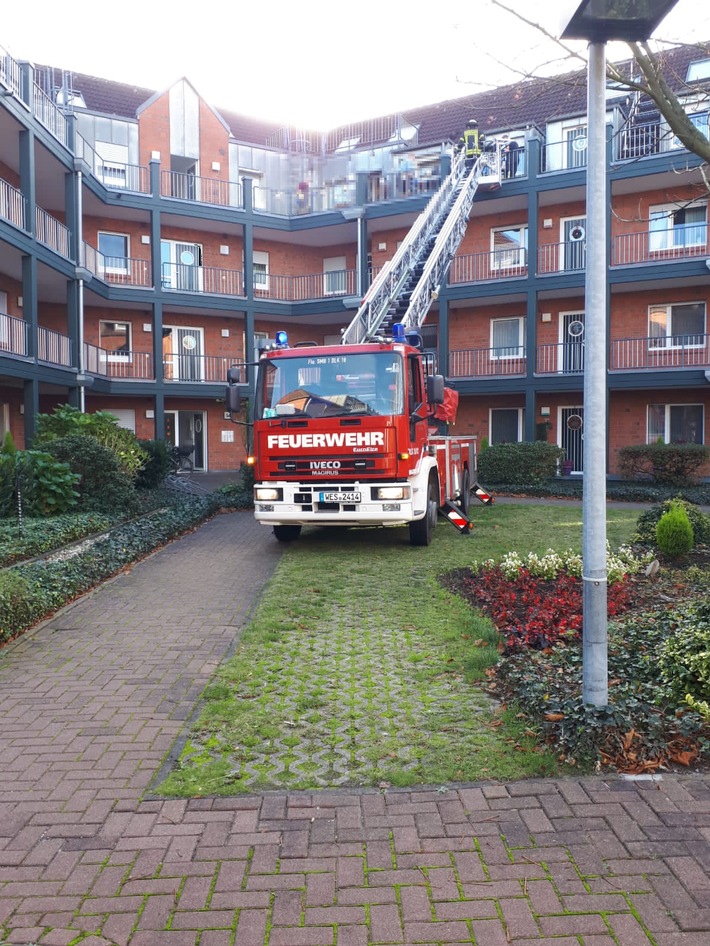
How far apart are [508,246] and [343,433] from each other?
18.7 m

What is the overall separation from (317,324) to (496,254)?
7.75 metres

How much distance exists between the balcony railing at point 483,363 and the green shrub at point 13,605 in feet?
67.0

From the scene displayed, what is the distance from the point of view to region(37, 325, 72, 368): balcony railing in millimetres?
20559

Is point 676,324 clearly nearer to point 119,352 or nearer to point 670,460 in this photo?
point 670,460

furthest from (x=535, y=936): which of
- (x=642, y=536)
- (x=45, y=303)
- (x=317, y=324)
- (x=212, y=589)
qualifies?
(x=317, y=324)

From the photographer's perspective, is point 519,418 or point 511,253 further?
point 519,418

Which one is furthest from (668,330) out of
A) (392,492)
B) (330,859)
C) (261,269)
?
(330,859)

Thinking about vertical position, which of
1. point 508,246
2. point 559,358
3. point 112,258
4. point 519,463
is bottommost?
point 519,463

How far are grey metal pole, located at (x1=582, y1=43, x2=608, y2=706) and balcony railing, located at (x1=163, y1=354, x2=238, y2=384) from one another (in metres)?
24.1

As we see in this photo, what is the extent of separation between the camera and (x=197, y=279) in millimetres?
27625

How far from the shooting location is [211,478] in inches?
1003

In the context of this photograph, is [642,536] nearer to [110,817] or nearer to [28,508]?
[110,817]

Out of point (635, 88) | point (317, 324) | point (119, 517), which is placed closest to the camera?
point (635, 88)

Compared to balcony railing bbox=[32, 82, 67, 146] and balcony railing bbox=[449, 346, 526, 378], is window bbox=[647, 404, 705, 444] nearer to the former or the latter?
balcony railing bbox=[449, 346, 526, 378]
